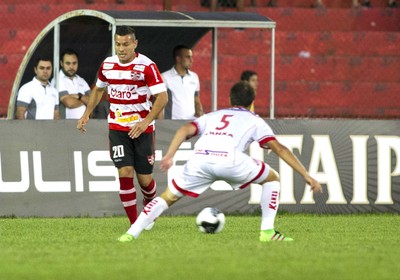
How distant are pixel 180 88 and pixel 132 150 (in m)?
4.46

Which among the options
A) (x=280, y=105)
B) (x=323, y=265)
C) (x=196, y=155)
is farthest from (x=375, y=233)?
(x=280, y=105)

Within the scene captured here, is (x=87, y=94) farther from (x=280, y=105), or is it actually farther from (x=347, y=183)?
(x=280, y=105)

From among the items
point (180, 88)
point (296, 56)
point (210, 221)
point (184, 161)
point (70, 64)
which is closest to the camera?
point (210, 221)

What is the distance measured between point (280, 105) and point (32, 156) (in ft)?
27.9

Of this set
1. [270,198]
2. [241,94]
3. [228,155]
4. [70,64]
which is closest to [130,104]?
[241,94]

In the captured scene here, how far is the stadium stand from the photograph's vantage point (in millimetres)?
22328

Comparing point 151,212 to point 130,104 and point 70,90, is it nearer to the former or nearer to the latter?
point 130,104

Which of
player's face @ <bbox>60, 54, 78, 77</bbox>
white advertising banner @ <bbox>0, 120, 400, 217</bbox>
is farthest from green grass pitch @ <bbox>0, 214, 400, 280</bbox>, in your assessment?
player's face @ <bbox>60, 54, 78, 77</bbox>

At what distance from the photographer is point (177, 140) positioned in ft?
31.9

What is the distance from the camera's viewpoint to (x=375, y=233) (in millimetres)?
11922

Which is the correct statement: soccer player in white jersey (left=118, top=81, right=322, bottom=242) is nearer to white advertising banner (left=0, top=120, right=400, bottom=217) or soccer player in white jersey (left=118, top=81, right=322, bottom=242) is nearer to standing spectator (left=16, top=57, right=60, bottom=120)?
white advertising banner (left=0, top=120, right=400, bottom=217)

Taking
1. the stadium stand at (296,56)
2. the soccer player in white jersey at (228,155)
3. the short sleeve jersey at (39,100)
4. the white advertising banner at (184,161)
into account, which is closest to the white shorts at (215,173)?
the soccer player in white jersey at (228,155)

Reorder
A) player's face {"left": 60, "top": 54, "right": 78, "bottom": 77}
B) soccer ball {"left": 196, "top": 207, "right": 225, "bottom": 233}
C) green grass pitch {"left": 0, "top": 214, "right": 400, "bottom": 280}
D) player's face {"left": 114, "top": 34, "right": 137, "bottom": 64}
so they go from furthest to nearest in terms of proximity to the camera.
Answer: player's face {"left": 60, "top": 54, "right": 78, "bottom": 77}
player's face {"left": 114, "top": 34, "right": 137, "bottom": 64}
soccer ball {"left": 196, "top": 207, "right": 225, "bottom": 233}
green grass pitch {"left": 0, "top": 214, "right": 400, "bottom": 280}

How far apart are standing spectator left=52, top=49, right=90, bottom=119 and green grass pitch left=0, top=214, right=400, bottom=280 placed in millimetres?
2722
